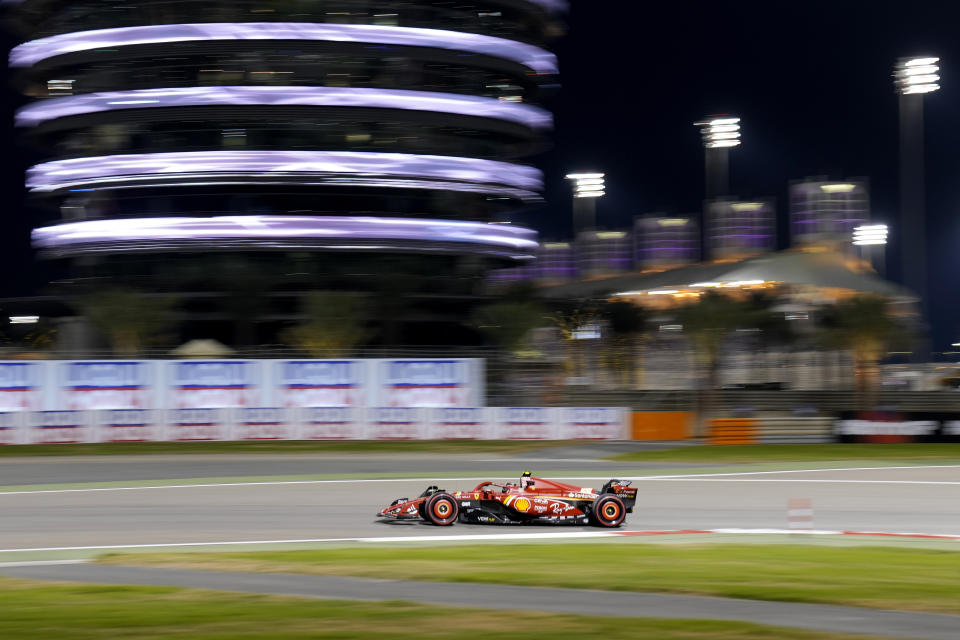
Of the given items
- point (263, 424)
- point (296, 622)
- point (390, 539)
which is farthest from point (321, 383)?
point (296, 622)

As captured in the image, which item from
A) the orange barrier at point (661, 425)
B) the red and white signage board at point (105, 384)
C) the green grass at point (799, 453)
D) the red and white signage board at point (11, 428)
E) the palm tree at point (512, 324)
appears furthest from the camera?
the palm tree at point (512, 324)

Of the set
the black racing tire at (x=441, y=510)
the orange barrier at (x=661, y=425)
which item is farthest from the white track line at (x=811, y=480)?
the orange barrier at (x=661, y=425)

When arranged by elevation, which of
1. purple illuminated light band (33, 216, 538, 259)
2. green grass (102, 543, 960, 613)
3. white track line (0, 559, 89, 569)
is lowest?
white track line (0, 559, 89, 569)

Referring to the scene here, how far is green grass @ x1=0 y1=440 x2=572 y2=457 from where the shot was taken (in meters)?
33.6

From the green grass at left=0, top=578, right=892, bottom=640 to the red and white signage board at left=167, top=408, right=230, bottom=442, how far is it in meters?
25.7

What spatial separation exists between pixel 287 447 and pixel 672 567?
23804 millimetres

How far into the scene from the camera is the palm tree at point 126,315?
186 ft

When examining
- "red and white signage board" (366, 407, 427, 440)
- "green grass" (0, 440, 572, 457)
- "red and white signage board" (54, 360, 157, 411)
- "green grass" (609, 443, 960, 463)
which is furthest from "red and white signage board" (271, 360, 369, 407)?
"green grass" (609, 443, 960, 463)

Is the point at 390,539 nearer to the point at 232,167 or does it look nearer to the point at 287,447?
the point at 287,447

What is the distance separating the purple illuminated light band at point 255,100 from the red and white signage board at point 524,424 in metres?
32.7

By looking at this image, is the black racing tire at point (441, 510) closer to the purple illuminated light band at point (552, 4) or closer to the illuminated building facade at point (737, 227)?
the purple illuminated light band at point (552, 4)

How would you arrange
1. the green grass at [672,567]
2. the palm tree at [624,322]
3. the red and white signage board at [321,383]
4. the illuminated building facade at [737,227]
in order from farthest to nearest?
1. the illuminated building facade at [737,227]
2. the palm tree at [624,322]
3. the red and white signage board at [321,383]
4. the green grass at [672,567]

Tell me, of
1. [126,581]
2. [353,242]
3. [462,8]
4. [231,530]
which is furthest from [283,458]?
[462,8]

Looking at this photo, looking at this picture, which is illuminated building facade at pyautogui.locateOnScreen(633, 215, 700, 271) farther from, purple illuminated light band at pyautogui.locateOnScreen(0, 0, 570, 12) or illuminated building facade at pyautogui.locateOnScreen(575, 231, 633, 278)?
purple illuminated light band at pyautogui.locateOnScreen(0, 0, 570, 12)
